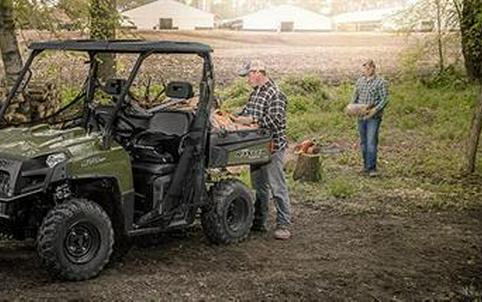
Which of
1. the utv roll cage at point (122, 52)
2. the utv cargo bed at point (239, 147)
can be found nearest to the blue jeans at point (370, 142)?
the utv cargo bed at point (239, 147)

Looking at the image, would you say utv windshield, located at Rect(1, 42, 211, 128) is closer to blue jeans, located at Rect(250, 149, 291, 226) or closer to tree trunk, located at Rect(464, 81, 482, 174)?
blue jeans, located at Rect(250, 149, 291, 226)

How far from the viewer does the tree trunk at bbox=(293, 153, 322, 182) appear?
10820 mm

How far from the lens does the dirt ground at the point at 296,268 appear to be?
6.04 m

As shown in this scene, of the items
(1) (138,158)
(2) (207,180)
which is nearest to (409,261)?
(2) (207,180)

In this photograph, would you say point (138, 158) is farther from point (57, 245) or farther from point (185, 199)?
point (57, 245)

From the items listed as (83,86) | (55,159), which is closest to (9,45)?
(83,86)

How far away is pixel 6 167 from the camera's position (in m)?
6.02

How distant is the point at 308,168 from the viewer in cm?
1085

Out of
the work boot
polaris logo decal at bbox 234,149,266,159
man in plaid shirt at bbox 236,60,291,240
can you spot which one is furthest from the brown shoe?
polaris logo decal at bbox 234,149,266,159

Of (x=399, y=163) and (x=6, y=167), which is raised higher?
(x=6, y=167)

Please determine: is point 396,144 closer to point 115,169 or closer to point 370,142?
point 370,142

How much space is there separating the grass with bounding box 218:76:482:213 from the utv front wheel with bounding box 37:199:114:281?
3880 mm

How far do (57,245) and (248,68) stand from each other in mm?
2866

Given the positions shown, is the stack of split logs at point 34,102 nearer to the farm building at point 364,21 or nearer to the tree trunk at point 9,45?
the tree trunk at point 9,45
